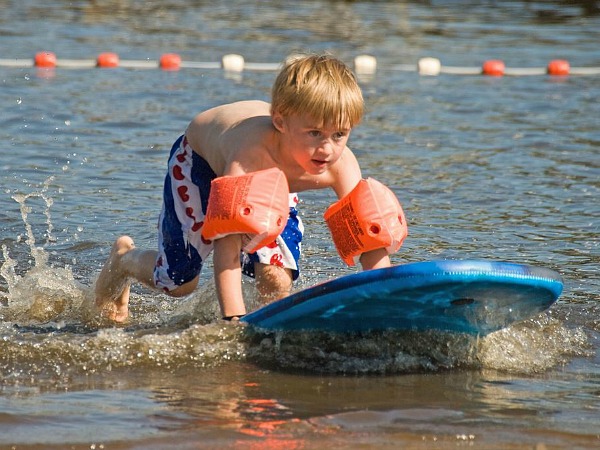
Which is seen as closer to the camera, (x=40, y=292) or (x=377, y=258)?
(x=377, y=258)

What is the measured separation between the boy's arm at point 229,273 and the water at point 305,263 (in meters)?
0.12

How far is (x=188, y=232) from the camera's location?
16.5 ft

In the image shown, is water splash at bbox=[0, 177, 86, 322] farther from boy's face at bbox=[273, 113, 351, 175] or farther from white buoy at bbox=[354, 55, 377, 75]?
white buoy at bbox=[354, 55, 377, 75]

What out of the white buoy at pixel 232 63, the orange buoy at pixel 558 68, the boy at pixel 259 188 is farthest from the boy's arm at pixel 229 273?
the orange buoy at pixel 558 68

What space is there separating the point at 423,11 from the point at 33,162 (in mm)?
13354

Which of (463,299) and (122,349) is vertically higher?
(463,299)

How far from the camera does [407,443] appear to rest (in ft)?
11.8

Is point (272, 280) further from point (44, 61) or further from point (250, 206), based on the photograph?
point (44, 61)

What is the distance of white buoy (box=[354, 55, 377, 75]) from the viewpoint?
45.8ft

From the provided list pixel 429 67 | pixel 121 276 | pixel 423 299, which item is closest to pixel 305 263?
pixel 121 276

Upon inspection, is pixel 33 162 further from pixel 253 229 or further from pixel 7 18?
pixel 7 18

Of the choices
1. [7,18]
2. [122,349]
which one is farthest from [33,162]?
[7,18]

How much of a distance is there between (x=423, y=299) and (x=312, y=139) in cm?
74

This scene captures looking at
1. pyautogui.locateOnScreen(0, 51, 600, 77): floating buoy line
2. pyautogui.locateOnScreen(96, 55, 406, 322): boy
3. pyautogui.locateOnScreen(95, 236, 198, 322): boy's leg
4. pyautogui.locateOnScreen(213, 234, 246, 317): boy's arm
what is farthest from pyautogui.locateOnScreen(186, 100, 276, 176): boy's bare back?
pyautogui.locateOnScreen(0, 51, 600, 77): floating buoy line
